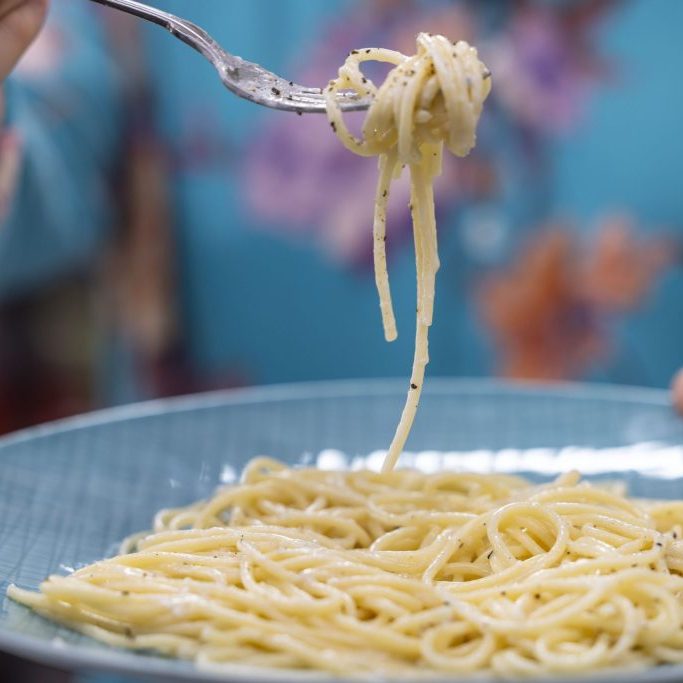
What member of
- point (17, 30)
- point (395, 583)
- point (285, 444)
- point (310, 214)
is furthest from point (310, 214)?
point (395, 583)

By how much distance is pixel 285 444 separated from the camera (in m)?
2.21

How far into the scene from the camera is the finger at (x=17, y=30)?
1.82m

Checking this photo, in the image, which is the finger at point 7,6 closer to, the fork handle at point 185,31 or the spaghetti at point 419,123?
the fork handle at point 185,31

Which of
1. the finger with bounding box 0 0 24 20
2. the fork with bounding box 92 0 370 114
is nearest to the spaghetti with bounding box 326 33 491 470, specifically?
the fork with bounding box 92 0 370 114

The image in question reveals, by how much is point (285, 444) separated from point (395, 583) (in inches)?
27.7

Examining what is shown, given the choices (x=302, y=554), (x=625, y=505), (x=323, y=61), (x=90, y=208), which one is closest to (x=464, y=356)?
(x=323, y=61)

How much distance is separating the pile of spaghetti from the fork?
0.69 metres

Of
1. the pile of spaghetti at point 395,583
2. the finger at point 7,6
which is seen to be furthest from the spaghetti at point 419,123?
the finger at point 7,6

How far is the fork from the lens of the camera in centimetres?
163

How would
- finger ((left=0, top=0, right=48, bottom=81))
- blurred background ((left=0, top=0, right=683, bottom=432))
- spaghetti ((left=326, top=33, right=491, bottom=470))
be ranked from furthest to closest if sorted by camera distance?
blurred background ((left=0, top=0, right=683, bottom=432)) → finger ((left=0, top=0, right=48, bottom=81)) → spaghetti ((left=326, top=33, right=491, bottom=470))

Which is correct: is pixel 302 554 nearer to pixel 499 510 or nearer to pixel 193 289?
pixel 499 510

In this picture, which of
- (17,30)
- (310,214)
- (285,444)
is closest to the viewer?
(17,30)

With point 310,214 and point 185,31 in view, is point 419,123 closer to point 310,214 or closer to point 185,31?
point 185,31

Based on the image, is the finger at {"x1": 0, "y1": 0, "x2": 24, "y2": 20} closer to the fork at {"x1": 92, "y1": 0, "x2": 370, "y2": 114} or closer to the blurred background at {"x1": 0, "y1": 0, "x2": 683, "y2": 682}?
the fork at {"x1": 92, "y1": 0, "x2": 370, "y2": 114}
